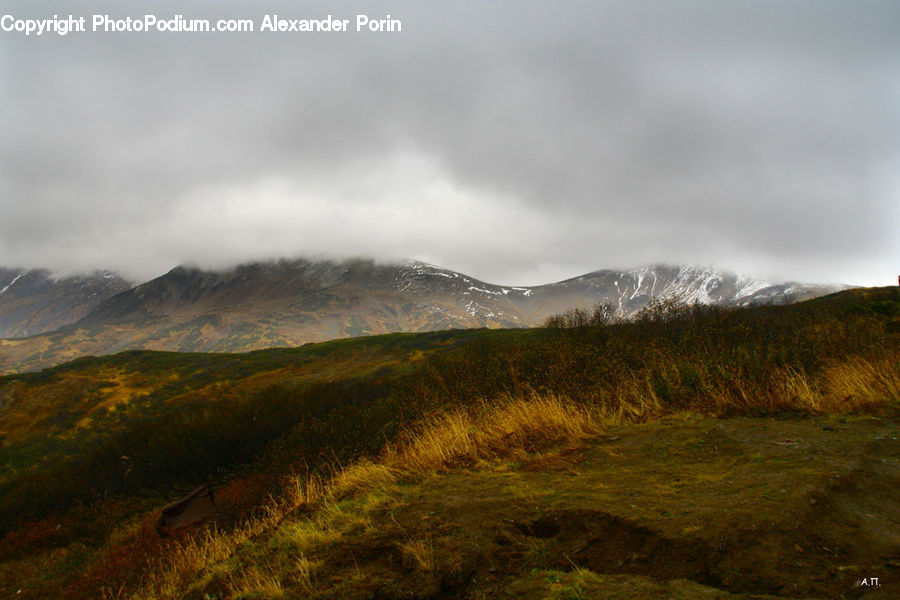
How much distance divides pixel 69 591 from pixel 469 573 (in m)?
13.6

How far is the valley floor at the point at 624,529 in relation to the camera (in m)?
2.66

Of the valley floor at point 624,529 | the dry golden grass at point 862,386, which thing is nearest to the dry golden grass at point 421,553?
the valley floor at point 624,529

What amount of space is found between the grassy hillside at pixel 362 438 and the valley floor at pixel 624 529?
5 centimetres

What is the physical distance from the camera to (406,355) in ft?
131

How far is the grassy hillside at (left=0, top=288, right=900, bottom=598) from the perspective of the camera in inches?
174

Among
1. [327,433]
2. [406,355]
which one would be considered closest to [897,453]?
[327,433]

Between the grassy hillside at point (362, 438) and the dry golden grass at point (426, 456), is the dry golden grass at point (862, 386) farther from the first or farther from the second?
the dry golden grass at point (426, 456)

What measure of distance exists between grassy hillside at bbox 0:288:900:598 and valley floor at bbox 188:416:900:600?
0.05 meters

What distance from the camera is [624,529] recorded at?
340cm

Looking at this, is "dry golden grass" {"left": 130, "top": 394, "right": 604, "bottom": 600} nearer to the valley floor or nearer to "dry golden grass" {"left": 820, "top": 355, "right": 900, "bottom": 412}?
the valley floor

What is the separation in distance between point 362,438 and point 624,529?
1051cm

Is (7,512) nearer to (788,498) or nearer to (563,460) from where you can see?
(563,460)

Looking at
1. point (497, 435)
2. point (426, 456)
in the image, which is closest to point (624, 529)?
point (497, 435)

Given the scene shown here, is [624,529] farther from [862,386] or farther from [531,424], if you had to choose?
[862,386]
